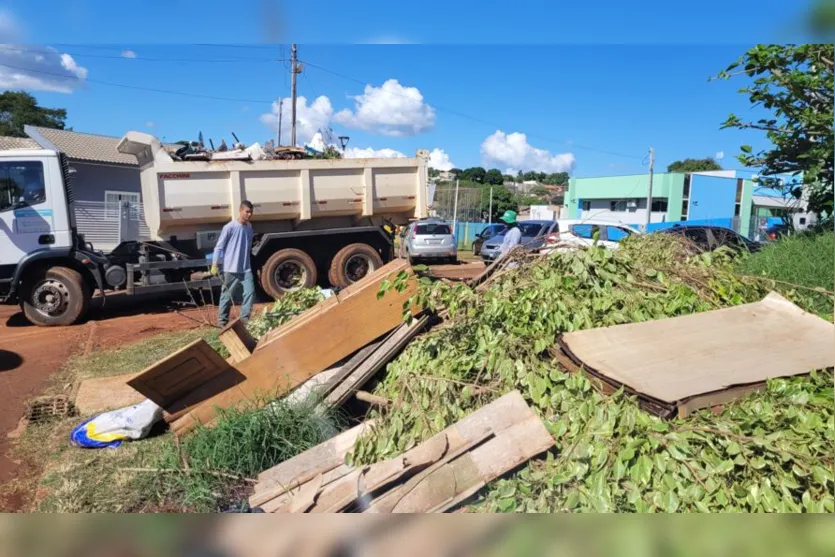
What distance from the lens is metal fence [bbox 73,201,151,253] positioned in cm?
930

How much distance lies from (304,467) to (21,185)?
286 inches

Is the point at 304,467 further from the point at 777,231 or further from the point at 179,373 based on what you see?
the point at 777,231

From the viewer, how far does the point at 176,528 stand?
1.32m

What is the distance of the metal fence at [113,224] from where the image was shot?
9.30 metres

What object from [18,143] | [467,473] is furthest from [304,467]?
[18,143]

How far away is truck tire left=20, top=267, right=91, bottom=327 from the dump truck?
1 cm

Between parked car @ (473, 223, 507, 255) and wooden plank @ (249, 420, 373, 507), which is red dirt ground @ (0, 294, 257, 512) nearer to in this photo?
wooden plank @ (249, 420, 373, 507)

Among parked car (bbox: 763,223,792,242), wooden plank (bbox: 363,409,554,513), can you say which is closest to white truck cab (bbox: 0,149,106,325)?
wooden plank (bbox: 363,409,554,513)

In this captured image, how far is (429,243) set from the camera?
57.6 feet

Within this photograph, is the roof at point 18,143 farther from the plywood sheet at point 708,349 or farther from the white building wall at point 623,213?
the white building wall at point 623,213

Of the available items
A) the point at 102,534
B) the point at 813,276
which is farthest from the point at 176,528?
the point at 813,276

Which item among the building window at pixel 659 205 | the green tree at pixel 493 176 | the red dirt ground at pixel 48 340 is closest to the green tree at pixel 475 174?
the green tree at pixel 493 176

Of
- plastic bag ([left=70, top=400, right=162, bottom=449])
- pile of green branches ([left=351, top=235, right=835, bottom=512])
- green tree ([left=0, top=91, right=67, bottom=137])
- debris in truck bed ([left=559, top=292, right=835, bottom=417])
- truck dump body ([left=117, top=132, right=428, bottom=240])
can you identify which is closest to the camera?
pile of green branches ([left=351, top=235, right=835, bottom=512])

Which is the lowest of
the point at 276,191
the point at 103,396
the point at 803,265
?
the point at 103,396
